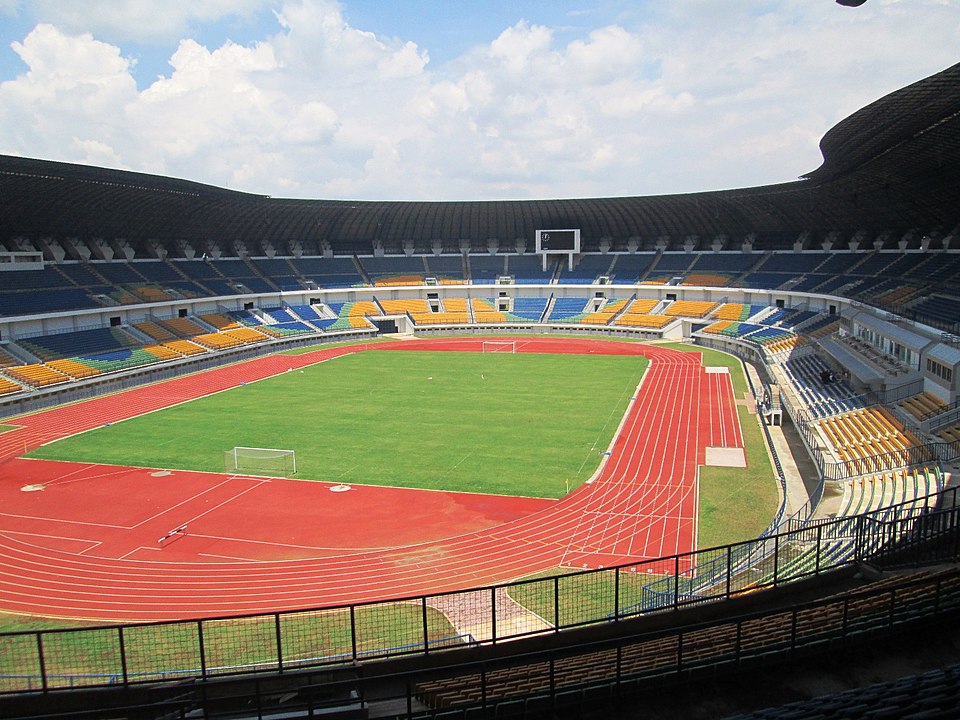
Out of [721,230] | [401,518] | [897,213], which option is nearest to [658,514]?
[401,518]

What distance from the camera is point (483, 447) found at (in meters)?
26.2

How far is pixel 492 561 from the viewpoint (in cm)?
1681

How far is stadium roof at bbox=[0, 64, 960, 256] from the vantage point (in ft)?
95.5

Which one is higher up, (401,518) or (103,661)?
(103,661)

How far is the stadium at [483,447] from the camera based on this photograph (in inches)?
321

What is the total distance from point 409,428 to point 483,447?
4221 millimetres

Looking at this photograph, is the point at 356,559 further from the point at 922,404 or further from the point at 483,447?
the point at 922,404

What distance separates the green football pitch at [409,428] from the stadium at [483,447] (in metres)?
0.22

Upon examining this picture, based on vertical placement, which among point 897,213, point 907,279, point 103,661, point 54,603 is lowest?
point 54,603

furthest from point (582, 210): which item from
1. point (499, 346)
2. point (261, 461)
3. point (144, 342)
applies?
point (261, 461)

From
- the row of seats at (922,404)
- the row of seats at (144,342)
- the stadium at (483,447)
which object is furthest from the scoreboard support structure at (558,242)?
the row of seats at (922,404)

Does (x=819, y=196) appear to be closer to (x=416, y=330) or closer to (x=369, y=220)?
(x=416, y=330)

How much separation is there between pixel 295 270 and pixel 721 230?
3922 centimetres

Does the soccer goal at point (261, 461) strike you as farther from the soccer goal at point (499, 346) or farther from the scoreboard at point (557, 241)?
the scoreboard at point (557, 241)
